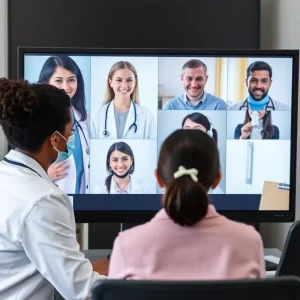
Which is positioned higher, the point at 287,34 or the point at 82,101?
the point at 287,34

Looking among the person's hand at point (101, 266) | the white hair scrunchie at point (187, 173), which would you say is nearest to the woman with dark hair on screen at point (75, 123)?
the person's hand at point (101, 266)

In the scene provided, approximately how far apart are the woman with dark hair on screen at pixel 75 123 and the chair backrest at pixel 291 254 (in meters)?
0.91

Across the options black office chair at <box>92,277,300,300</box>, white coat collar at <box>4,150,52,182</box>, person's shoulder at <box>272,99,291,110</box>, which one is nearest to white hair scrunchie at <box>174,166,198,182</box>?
black office chair at <box>92,277,300,300</box>

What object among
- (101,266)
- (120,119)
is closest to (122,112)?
(120,119)

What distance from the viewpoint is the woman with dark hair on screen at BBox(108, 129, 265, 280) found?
4.07 ft

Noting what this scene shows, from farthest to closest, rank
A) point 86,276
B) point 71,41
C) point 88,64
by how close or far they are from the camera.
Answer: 1. point 71,41
2. point 88,64
3. point 86,276

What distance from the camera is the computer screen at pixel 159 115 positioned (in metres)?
2.24

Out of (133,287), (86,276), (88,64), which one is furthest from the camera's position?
(88,64)

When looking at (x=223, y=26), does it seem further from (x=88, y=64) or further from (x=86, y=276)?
(x=86, y=276)

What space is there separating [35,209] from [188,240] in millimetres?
435

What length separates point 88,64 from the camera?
224 centimetres

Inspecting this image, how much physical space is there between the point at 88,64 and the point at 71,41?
47cm

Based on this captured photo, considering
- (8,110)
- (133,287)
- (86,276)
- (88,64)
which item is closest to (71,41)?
(88,64)

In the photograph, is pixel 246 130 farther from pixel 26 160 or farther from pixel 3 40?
pixel 3 40
